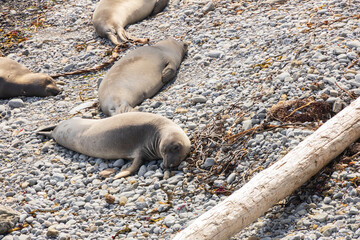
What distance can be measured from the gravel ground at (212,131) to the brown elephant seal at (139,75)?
0.21m

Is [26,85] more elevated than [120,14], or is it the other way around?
[120,14]

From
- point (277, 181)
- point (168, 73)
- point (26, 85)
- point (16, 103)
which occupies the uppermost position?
point (277, 181)

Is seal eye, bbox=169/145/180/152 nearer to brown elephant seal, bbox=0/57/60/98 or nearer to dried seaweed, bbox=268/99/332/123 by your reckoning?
dried seaweed, bbox=268/99/332/123

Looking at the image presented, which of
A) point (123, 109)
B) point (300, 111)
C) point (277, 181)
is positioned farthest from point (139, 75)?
point (277, 181)

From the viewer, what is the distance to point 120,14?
10.0 meters

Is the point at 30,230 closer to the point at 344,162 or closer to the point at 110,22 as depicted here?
the point at 344,162

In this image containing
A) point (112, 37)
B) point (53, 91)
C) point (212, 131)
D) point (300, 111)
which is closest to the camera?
point (300, 111)

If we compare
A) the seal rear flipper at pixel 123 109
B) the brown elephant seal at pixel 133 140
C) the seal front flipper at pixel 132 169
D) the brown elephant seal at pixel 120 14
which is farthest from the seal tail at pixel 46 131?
the brown elephant seal at pixel 120 14

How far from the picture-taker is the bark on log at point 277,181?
3883 millimetres

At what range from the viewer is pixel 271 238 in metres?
4.05

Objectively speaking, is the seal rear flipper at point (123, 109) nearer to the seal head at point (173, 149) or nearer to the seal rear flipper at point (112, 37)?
the seal head at point (173, 149)

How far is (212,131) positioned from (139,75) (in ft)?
7.58

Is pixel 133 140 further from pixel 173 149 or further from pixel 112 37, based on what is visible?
pixel 112 37

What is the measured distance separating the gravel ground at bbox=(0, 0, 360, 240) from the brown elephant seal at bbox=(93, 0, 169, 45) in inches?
15.0
